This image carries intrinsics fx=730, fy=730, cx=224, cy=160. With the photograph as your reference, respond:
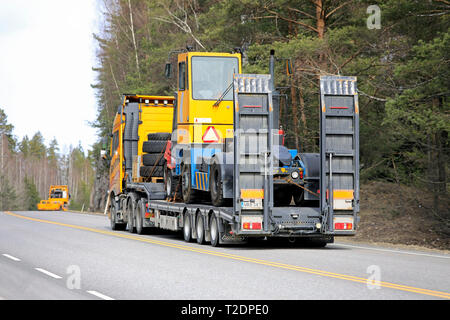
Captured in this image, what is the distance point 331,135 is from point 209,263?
16.0ft

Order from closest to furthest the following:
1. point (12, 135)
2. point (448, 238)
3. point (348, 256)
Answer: point (348, 256) → point (448, 238) → point (12, 135)

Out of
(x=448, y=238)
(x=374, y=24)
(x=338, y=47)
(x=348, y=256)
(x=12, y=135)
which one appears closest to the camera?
(x=348, y=256)

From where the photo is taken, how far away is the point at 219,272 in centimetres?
1238

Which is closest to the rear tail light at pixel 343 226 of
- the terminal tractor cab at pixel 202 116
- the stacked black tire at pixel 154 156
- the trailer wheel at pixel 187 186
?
the terminal tractor cab at pixel 202 116

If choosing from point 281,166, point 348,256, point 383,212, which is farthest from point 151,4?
point 348,256

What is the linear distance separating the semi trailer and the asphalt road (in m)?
0.72

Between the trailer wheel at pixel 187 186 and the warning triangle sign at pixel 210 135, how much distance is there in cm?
90

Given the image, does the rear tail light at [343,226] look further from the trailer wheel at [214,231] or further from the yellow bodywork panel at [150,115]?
the yellow bodywork panel at [150,115]

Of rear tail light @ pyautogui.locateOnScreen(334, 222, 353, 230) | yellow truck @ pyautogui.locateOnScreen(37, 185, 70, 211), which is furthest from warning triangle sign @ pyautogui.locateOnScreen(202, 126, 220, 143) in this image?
yellow truck @ pyautogui.locateOnScreen(37, 185, 70, 211)

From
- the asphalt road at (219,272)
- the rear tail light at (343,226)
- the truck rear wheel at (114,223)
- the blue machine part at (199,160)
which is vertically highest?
the blue machine part at (199,160)

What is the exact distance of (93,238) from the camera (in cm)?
2166

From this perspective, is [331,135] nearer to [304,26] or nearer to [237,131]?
[237,131]

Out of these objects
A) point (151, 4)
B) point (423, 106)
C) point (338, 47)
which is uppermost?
point (151, 4)

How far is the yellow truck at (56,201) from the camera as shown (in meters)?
75.2
